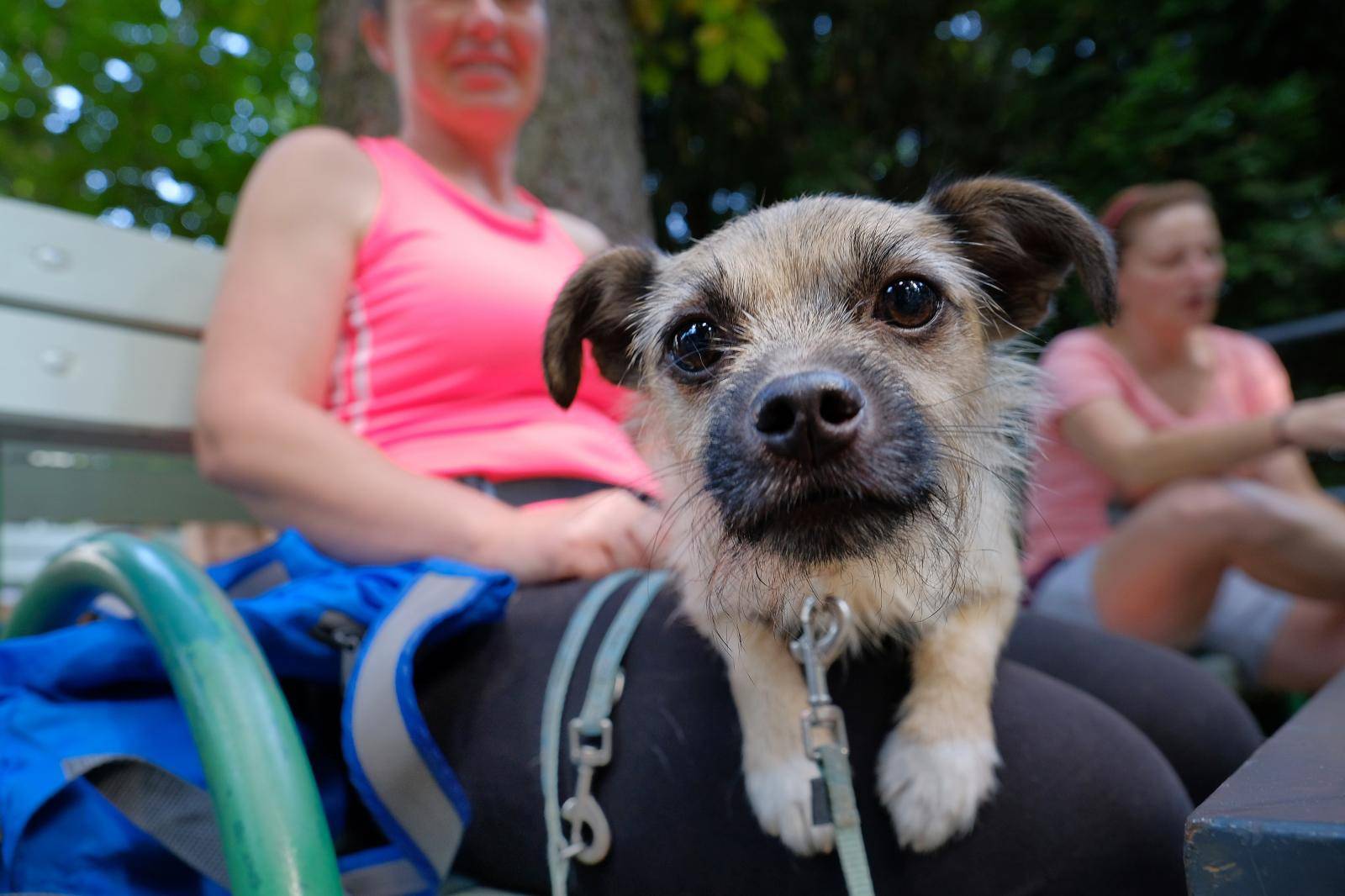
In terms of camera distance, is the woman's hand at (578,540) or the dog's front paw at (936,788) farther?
the woman's hand at (578,540)

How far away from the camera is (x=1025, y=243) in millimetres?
1535

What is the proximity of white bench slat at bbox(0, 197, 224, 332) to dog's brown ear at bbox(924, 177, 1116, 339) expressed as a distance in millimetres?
1852

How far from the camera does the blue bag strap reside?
1.20 metres

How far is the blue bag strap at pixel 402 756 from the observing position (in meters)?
1.20

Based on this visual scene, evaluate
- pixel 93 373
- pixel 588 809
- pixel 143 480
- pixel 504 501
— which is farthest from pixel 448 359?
pixel 143 480

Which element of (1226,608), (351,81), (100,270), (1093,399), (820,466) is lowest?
(1226,608)

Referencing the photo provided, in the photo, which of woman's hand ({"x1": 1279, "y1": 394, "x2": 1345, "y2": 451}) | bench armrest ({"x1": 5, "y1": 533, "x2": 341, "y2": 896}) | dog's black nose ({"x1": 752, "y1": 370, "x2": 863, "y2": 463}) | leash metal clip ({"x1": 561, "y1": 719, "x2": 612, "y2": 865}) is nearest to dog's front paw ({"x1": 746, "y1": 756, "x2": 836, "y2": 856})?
leash metal clip ({"x1": 561, "y1": 719, "x2": 612, "y2": 865})

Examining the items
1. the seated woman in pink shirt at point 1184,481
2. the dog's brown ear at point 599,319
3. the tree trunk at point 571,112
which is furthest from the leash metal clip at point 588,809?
the tree trunk at point 571,112

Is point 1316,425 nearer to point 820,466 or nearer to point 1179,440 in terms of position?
point 1179,440

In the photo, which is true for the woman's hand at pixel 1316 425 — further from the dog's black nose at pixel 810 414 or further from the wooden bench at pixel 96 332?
the wooden bench at pixel 96 332

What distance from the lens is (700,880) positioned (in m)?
1.16

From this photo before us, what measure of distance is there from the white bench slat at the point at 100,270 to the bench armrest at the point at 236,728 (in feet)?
4.03

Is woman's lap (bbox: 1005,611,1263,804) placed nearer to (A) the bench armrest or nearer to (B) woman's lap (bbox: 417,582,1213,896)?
(B) woman's lap (bbox: 417,582,1213,896)

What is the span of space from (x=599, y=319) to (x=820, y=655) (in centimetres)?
74
